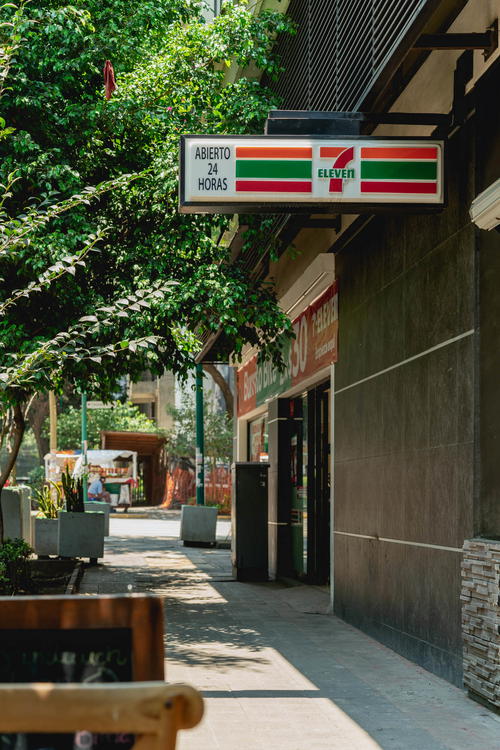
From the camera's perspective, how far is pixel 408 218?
358 inches

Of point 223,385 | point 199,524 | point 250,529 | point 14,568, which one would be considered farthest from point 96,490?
point 14,568

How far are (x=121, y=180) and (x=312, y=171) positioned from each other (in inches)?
146

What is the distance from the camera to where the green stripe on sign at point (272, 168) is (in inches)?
301

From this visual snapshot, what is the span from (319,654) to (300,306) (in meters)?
6.22

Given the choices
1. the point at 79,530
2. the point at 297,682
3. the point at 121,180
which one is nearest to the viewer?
the point at 297,682

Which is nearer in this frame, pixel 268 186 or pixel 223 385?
pixel 268 186

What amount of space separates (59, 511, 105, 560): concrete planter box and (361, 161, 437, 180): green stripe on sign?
1090 centimetres

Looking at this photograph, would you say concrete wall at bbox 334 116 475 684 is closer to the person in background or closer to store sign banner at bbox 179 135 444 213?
store sign banner at bbox 179 135 444 213

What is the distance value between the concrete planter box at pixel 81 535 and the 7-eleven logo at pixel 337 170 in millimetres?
10770

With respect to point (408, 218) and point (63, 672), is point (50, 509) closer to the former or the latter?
point (408, 218)

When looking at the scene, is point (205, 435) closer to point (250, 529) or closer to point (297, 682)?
point (250, 529)

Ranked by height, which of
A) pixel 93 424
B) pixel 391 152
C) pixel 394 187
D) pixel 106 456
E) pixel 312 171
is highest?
pixel 93 424

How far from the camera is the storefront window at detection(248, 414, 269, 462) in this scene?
18375mm

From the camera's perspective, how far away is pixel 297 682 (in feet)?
26.0
